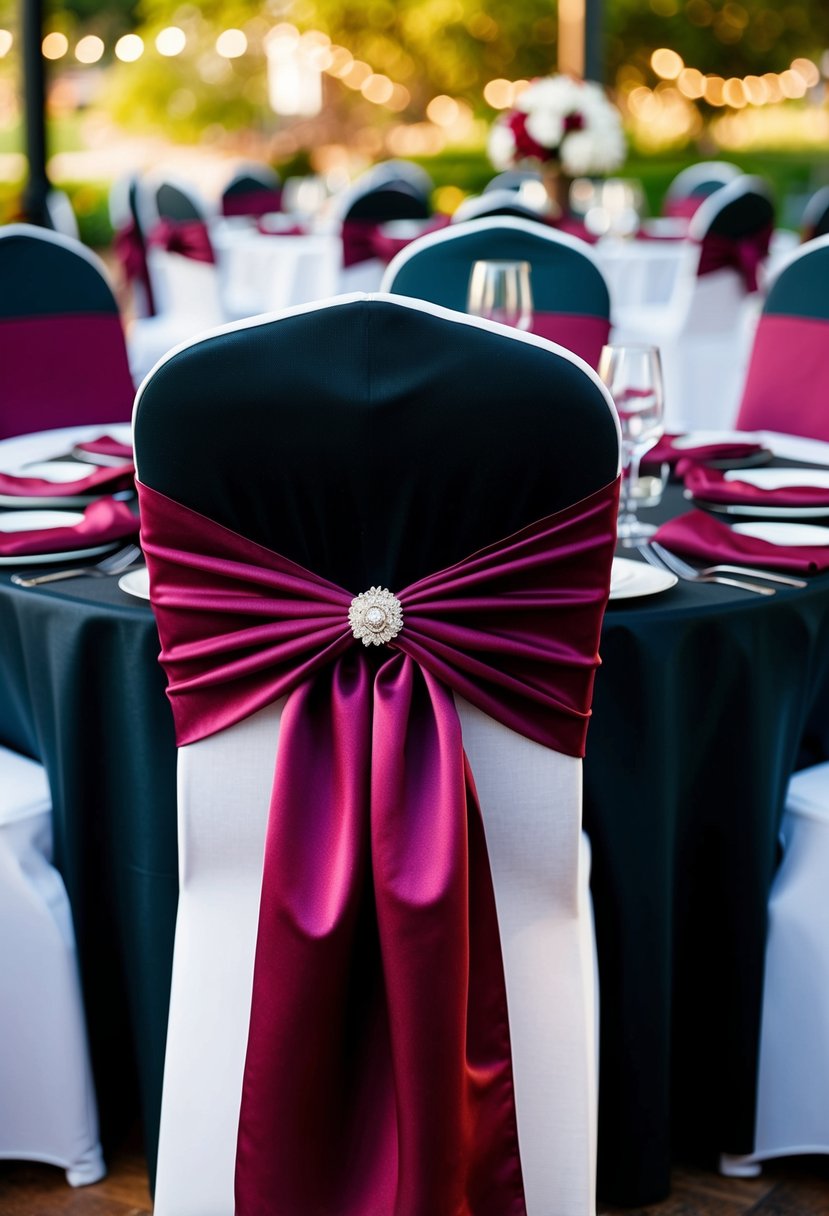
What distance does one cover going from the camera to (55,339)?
9.95 feet

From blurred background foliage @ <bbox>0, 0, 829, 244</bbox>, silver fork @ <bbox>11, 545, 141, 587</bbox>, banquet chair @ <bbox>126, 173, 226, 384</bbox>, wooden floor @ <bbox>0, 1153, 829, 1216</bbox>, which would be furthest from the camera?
blurred background foliage @ <bbox>0, 0, 829, 244</bbox>

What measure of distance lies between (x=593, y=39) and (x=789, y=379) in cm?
636

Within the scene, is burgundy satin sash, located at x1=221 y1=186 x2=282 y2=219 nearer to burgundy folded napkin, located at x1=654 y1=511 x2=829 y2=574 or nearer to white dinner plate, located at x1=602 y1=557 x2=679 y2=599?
burgundy folded napkin, located at x1=654 y1=511 x2=829 y2=574

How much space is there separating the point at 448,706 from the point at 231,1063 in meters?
0.45

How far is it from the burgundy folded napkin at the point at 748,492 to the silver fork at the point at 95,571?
0.83 meters

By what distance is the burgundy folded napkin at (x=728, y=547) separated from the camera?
1814 mm

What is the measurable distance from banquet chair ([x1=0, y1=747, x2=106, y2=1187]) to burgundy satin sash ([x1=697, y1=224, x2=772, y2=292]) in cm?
406

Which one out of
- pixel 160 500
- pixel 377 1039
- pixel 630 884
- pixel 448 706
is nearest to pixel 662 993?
pixel 630 884

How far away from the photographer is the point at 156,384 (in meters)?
1.34

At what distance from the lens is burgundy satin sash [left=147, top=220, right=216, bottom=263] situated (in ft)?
A: 20.4

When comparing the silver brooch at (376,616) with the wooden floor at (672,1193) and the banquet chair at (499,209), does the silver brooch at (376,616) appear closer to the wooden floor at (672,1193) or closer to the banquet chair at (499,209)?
the wooden floor at (672,1193)

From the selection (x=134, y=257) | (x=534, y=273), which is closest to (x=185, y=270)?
(x=134, y=257)

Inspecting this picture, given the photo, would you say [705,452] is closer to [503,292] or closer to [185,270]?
[503,292]

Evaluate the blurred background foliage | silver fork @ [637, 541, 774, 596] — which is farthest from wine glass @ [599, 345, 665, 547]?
the blurred background foliage
